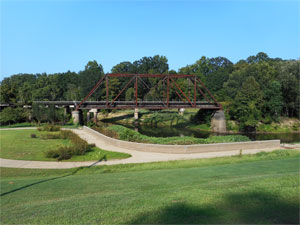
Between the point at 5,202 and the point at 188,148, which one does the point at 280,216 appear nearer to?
the point at 5,202

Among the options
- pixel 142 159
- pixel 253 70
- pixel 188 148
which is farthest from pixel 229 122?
pixel 142 159

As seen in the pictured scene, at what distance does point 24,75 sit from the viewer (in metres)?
151

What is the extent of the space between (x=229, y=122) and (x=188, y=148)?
119 feet

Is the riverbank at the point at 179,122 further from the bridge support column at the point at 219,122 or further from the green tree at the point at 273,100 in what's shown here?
the green tree at the point at 273,100

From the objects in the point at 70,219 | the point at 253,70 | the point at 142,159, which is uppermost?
the point at 253,70

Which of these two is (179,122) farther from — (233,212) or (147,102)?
(233,212)

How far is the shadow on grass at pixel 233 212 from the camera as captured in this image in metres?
4.56

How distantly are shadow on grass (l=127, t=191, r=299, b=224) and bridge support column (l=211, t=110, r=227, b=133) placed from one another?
150 ft

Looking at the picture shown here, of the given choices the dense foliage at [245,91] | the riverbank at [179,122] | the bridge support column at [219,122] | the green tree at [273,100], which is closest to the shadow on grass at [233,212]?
the dense foliage at [245,91]

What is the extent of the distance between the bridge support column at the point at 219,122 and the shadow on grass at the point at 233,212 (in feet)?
150

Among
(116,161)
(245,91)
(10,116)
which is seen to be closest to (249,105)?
(245,91)

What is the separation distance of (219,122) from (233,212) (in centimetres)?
4764

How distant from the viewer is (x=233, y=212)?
4.93 meters

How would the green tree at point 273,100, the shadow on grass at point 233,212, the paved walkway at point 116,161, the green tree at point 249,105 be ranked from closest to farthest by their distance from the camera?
the shadow on grass at point 233,212
the paved walkway at point 116,161
the green tree at point 249,105
the green tree at point 273,100
